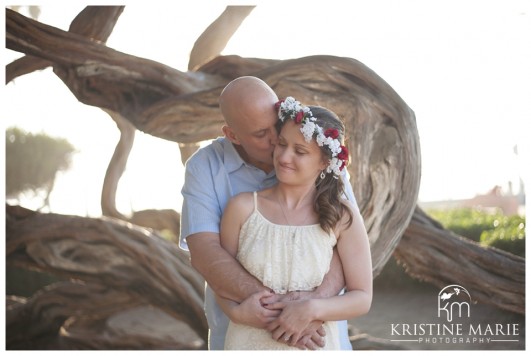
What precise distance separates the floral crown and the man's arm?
45 cm

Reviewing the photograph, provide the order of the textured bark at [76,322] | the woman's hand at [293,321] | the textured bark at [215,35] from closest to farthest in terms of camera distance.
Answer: the woman's hand at [293,321] < the textured bark at [215,35] < the textured bark at [76,322]

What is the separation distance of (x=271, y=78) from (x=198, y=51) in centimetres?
129

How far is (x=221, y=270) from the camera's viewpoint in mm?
2496

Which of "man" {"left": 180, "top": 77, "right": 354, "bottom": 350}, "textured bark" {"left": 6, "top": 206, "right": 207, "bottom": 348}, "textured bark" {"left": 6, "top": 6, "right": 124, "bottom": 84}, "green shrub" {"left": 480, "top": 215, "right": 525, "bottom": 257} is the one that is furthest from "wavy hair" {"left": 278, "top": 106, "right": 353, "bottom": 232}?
"green shrub" {"left": 480, "top": 215, "right": 525, "bottom": 257}

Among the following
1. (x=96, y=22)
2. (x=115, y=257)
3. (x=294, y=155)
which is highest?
(x=96, y=22)

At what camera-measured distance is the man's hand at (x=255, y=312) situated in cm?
246

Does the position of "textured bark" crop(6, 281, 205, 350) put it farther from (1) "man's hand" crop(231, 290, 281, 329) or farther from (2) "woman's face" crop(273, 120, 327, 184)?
(2) "woman's face" crop(273, 120, 327, 184)

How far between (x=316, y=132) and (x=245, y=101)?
294 mm

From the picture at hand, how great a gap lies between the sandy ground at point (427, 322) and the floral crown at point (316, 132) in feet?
10.2

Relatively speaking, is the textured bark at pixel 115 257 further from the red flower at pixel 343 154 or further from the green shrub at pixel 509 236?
the green shrub at pixel 509 236

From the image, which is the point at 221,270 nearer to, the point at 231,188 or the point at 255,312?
the point at 255,312

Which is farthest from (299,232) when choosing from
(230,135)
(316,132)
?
(230,135)

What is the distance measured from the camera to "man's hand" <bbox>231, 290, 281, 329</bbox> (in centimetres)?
246

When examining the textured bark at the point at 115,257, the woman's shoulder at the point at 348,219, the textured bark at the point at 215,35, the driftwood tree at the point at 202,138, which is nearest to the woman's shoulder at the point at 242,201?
the woman's shoulder at the point at 348,219
